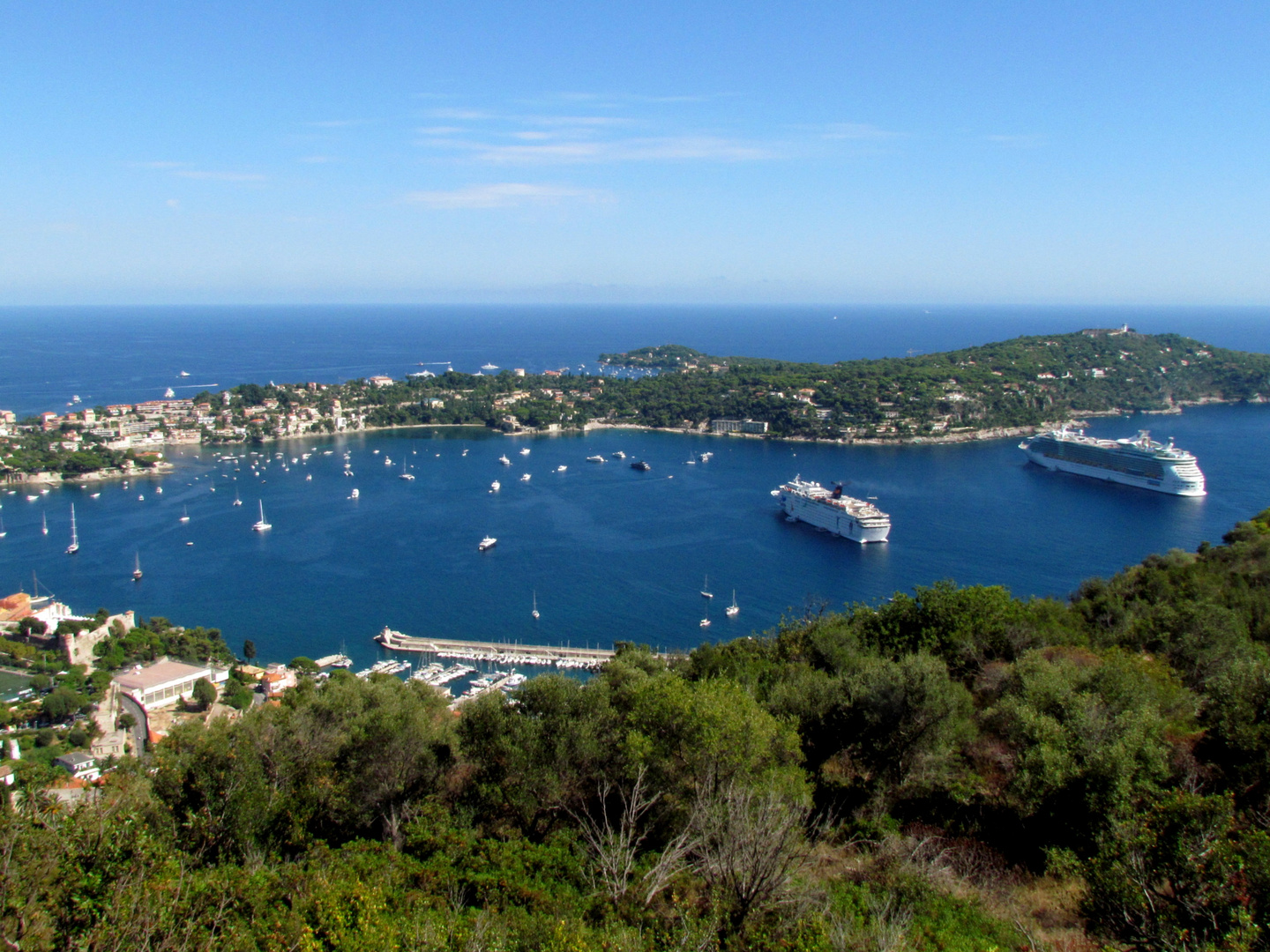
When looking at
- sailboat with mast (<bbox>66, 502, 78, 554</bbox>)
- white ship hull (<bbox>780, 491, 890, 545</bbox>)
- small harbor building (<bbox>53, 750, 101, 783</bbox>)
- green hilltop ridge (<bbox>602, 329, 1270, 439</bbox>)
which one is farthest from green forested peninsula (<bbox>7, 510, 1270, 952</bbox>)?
green hilltop ridge (<bbox>602, 329, 1270, 439</bbox>)

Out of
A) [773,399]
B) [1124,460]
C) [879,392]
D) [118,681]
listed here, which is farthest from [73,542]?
[879,392]

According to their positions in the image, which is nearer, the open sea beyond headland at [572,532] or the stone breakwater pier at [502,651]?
the stone breakwater pier at [502,651]

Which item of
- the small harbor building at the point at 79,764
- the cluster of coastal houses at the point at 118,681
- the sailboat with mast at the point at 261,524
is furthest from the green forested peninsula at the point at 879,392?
the small harbor building at the point at 79,764

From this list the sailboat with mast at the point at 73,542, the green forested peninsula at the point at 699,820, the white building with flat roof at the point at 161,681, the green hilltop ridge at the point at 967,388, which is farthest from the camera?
the green hilltop ridge at the point at 967,388

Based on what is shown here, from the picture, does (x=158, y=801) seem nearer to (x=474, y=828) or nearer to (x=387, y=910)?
(x=474, y=828)

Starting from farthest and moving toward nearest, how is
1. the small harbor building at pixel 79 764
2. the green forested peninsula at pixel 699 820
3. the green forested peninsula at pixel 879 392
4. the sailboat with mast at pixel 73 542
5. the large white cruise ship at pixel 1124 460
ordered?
the green forested peninsula at pixel 879 392
the large white cruise ship at pixel 1124 460
the sailboat with mast at pixel 73 542
the small harbor building at pixel 79 764
the green forested peninsula at pixel 699 820

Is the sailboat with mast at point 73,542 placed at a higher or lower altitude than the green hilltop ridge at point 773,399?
lower

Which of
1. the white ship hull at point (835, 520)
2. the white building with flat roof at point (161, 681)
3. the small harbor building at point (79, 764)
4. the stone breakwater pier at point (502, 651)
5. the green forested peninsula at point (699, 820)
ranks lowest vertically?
the stone breakwater pier at point (502, 651)

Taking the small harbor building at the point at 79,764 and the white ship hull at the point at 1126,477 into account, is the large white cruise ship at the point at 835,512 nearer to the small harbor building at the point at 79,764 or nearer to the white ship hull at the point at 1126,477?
the white ship hull at the point at 1126,477
